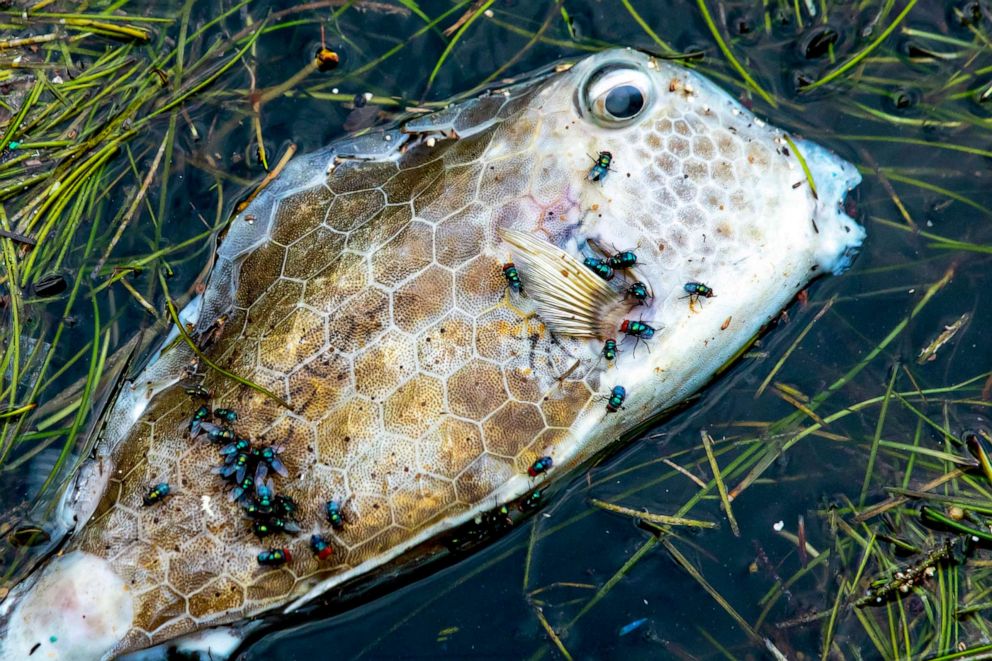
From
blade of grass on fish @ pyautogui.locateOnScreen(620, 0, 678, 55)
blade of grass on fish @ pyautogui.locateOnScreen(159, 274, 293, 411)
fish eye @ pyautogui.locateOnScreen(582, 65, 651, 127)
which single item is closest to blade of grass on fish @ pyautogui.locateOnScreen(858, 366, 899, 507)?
fish eye @ pyautogui.locateOnScreen(582, 65, 651, 127)

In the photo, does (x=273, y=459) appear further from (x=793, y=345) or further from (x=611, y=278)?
(x=793, y=345)

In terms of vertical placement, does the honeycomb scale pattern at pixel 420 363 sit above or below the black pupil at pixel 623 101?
below

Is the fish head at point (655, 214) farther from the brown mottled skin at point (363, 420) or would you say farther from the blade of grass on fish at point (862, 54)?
the blade of grass on fish at point (862, 54)

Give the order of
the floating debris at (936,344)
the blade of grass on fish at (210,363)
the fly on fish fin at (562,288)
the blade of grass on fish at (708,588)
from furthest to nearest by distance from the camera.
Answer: the floating debris at (936,344), the blade of grass on fish at (708,588), the blade of grass on fish at (210,363), the fly on fish fin at (562,288)

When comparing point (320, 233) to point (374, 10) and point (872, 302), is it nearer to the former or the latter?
point (374, 10)

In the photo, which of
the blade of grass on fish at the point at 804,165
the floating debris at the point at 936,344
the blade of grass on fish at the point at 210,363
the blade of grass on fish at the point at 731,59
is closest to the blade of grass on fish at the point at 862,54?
the blade of grass on fish at the point at 731,59

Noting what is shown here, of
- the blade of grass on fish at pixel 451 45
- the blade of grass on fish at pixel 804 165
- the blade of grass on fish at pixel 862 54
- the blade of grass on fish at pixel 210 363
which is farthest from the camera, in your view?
Result: the blade of grass on fish at pixel 451 45

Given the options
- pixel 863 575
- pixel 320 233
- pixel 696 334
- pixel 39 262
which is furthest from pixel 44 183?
pixel 863 575
